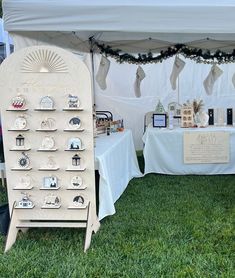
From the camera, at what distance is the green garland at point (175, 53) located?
4.75 metres

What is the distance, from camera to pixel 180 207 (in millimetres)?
3170

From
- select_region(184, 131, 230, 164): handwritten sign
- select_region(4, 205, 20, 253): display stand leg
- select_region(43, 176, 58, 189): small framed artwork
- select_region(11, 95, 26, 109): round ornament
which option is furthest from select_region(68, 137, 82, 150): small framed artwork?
select_region(184, 131, 230, 164): handwritten sign

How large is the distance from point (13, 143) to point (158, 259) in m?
1.19

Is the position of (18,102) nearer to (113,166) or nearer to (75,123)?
(75,123)

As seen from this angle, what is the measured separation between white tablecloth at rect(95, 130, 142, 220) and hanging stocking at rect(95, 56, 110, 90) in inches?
53.7

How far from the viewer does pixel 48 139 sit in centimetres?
235

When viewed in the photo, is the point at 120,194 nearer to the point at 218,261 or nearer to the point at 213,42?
the point at 218,261

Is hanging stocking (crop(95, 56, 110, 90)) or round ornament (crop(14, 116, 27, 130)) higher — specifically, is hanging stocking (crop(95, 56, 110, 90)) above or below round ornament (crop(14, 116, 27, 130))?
above

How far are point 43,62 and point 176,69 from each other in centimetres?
341

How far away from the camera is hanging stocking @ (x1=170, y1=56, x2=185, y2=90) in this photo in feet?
17.4

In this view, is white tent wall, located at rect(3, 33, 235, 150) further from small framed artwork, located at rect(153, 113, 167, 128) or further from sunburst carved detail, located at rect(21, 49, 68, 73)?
sunburst carved detail, located at rect(21, 49, 68, 73)

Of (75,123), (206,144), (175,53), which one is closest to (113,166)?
(75,123)

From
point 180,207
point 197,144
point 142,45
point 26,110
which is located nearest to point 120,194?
point 180,207

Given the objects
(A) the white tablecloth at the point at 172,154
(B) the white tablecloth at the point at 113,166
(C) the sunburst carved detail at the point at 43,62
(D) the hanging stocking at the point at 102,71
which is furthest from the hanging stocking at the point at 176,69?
(C) the sunburst carved detail at the point at 43,62
